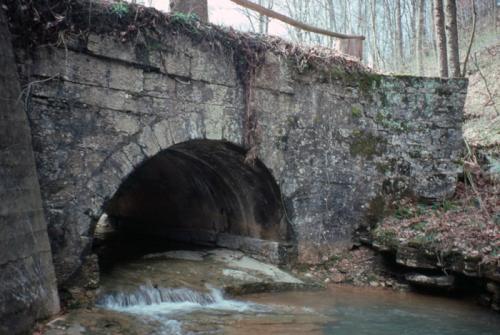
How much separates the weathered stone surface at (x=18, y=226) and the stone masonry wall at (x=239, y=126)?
1.20ft

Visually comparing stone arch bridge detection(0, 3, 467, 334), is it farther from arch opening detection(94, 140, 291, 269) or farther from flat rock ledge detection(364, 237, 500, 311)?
flat rock ledge detection(364, 237, 500, 311)

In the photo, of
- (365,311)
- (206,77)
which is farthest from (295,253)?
(206,77)

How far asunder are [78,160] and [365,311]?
12.3 feet

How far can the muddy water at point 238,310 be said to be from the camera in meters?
4.64

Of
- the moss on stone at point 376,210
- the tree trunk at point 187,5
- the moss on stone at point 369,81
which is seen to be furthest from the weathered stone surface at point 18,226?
the moss on stone at point 369,81

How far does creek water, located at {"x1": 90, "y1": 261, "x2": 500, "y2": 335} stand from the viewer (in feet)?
15.7

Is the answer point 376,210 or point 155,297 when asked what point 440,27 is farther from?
point 155,297

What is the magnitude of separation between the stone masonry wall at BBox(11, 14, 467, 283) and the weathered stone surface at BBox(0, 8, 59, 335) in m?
0.37

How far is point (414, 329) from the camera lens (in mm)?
4984

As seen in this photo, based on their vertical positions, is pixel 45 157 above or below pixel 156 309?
above

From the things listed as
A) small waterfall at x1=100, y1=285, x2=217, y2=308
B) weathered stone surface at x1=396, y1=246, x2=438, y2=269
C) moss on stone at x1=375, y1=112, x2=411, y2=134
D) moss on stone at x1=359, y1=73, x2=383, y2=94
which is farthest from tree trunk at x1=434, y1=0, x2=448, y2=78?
small waterfall at x1=100, y1=285, x2=217, y2=308

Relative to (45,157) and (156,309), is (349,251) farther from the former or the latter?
(45,157)

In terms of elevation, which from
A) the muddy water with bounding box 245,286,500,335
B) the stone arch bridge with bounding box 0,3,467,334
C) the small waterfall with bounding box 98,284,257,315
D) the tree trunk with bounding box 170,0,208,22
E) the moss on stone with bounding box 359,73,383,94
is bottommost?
the muddy water with bounding box 245,286,500,335

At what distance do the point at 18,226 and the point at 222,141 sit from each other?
2.87 m
